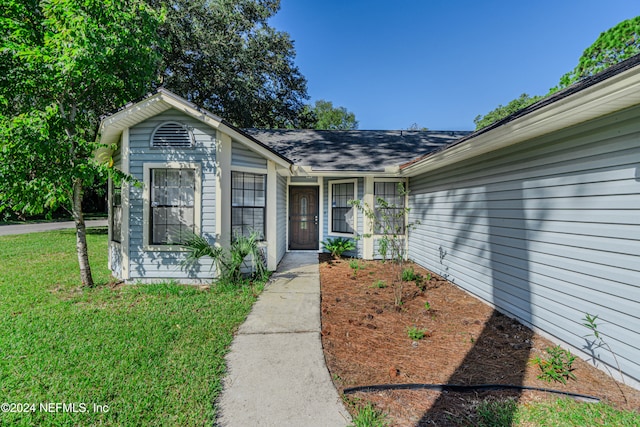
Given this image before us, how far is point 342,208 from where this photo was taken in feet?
27.3

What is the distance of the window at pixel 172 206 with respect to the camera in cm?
542

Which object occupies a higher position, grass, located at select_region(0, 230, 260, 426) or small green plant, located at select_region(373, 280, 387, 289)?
small green plant, located at select_region(373, 280, 387, 289)

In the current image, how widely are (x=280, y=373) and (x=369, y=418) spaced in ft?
3.17

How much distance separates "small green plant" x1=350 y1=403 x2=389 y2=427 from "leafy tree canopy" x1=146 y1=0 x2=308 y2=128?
53.1 ft

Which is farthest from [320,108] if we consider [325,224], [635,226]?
[635,226]

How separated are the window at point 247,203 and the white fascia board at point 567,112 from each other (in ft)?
13.2

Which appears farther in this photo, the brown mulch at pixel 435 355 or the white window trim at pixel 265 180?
the white window trim at pixel 265 180

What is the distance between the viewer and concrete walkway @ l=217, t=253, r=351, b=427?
2082 mm

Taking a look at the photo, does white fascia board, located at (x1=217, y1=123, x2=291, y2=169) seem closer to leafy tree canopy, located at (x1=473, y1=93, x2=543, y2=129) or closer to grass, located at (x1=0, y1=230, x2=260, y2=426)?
grass, located at (x1=0, y1=230, x2=260, y2=426)

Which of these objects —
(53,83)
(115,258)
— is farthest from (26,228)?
(53,83)

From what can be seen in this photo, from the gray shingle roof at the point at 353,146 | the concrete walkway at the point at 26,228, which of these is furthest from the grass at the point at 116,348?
the concrete walkway at the point at 26,228

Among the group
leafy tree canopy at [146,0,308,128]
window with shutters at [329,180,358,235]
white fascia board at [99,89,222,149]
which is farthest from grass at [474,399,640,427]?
leafy tree canopy at [146,0,308,128]

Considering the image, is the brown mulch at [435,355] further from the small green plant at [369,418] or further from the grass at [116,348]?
the grass at [116,348]

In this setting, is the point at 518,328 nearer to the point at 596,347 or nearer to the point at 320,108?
the point at 596,347
